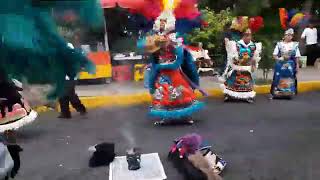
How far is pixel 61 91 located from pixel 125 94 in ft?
19.6

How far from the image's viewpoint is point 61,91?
→ 2.02 metres

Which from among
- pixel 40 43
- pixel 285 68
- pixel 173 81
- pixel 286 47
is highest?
pixel 40 43

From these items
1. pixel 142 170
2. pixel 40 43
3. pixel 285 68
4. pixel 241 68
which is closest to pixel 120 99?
pixel 241 68

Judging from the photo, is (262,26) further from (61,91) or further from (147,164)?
(147,164)

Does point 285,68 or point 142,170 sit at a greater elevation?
point 285,68

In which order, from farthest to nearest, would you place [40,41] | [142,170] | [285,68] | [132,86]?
1. [285,68]
2. [132,86]
3. [142,170]
4. [40,41]

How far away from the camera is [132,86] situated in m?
7.86

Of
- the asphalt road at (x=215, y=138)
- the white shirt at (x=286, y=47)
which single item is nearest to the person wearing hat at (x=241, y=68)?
the asphalt road at (x=215, y=138)

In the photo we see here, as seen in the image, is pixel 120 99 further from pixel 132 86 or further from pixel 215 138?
pixel 215 138

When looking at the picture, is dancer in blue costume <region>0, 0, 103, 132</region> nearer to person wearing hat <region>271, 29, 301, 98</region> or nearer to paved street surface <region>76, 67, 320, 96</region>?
paved street surface <region>76, 67, 320, 96</region>

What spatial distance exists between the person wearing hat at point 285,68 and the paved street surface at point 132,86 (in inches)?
55.1

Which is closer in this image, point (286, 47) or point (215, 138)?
point (215, 138)

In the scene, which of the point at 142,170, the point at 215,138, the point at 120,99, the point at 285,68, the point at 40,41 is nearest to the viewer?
the point at 40,41

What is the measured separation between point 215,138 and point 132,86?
2.29m
